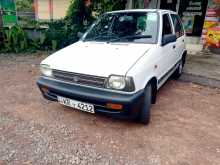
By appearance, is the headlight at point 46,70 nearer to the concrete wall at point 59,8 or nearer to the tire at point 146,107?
the tire at point 146,107

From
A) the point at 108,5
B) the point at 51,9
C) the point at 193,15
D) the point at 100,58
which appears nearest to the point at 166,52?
the point at 100,58

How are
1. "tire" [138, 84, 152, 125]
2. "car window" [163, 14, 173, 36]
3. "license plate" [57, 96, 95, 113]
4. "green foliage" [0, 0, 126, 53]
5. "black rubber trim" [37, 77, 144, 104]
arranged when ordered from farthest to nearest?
"green foliage" [0, 0, 126, 53] → "car window" [163, 14, 173, 36] → "tire" [138, 84, 152, 125] → "license plate" [57, 96, 95, 113] → "black rubber trim" [37, 77, 144, 104]

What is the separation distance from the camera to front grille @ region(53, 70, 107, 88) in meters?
2.90

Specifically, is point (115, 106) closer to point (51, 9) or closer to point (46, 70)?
point (46, 70)

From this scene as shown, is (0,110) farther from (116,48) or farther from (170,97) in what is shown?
(170,97)

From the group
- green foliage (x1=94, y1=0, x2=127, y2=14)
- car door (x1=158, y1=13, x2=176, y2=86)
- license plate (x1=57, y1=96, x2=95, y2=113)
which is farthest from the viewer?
green foliage (x1=94, y1=0, x2=127, y2=14)

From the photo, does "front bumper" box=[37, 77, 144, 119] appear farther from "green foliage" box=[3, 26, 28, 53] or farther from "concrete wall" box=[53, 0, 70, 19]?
"concrete wall" box=[53, 0, 70, 19]

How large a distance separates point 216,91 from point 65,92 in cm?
346

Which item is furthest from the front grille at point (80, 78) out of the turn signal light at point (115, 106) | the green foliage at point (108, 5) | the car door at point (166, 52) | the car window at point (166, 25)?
the green foliage at point (108, 5)

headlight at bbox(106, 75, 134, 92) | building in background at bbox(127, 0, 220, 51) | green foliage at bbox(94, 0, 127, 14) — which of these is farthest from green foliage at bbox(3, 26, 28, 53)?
headlight at bbox(106, 75, 134, 92)

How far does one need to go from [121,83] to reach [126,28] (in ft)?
5.01

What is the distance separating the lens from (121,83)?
281 cm

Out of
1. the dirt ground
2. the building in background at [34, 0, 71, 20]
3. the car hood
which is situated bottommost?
the dirt ground

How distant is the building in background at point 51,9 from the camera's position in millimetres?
17156
